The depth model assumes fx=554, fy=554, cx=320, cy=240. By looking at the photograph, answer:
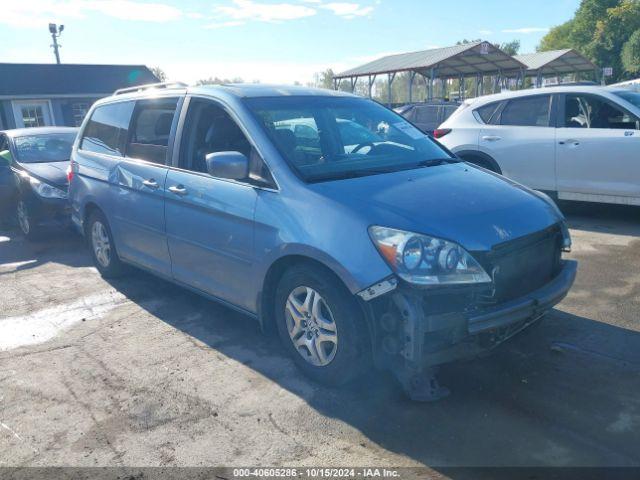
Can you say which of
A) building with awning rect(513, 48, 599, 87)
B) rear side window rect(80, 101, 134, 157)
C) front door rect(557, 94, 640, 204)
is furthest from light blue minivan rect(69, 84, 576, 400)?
building with awning rect(513, 48, 599, 87)

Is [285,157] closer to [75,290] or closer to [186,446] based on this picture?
[186,446]

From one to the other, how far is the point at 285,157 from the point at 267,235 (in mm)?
545

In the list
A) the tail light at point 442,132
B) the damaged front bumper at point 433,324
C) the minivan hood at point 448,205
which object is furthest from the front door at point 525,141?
the damaged front bumper at point 433,324

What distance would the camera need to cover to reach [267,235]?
3.62m

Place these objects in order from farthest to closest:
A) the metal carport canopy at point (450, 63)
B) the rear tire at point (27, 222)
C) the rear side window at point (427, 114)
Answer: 1. the metal carport canopy at point (450, 63)
2. the rear side window at point (427, 114)
3. the rear tire at point (27, 222)

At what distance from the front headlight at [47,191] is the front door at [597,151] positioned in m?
6.90

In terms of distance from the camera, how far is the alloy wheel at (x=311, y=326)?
3.38 meters

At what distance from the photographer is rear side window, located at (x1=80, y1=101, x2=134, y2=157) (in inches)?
211

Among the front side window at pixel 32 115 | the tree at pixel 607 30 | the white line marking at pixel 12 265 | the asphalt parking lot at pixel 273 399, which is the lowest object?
the asphalt parking lot at pixel 273 399

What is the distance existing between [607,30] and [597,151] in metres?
54.5

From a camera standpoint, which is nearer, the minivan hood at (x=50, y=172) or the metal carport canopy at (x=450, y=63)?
the minivan hood at (x=50, y=172)

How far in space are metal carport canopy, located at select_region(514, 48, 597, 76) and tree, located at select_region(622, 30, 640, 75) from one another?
11.3 metres

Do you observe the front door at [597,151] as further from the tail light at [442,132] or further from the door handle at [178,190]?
the door handle at [178,190]

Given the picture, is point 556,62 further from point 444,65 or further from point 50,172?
point 50,172
